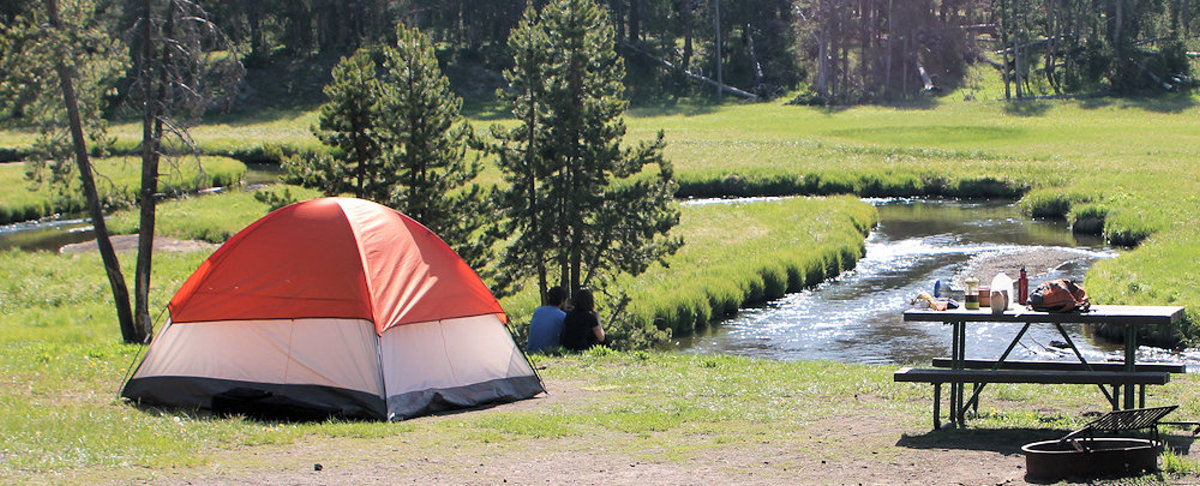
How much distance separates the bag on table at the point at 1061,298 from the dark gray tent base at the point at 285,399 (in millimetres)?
6055

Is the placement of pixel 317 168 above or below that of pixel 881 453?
above

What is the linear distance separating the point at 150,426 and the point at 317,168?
1109cm

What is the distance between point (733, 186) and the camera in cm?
4797

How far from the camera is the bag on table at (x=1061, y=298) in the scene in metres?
10.1

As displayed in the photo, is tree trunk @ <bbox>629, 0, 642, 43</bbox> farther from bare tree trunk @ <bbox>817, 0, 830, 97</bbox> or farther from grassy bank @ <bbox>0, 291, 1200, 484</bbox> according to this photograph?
grassy bank @ <bbox>0, 291, 1200, 484</bbox>

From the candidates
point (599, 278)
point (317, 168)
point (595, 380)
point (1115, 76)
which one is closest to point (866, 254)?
point (599, 278)

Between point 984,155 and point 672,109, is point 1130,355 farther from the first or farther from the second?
point 672,109

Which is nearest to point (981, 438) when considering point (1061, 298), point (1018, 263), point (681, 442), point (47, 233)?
point (1061, 298)

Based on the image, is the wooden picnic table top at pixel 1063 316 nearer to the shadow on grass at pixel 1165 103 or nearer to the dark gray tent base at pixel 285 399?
the dark gray tent base at pixel 285 399

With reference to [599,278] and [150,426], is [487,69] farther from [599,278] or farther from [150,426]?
[150,426]

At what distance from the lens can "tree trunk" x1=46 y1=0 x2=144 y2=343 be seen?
768 inches

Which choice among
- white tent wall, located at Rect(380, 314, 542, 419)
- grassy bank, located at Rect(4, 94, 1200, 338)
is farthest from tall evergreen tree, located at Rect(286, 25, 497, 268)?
white tent wall, located at Rect(380, 314, 542, 419)

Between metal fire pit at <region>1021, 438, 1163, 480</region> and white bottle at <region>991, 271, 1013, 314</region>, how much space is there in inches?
77.8

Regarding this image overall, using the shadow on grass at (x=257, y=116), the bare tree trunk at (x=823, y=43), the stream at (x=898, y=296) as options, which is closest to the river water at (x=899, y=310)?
the stream at (x=898, y=296)
